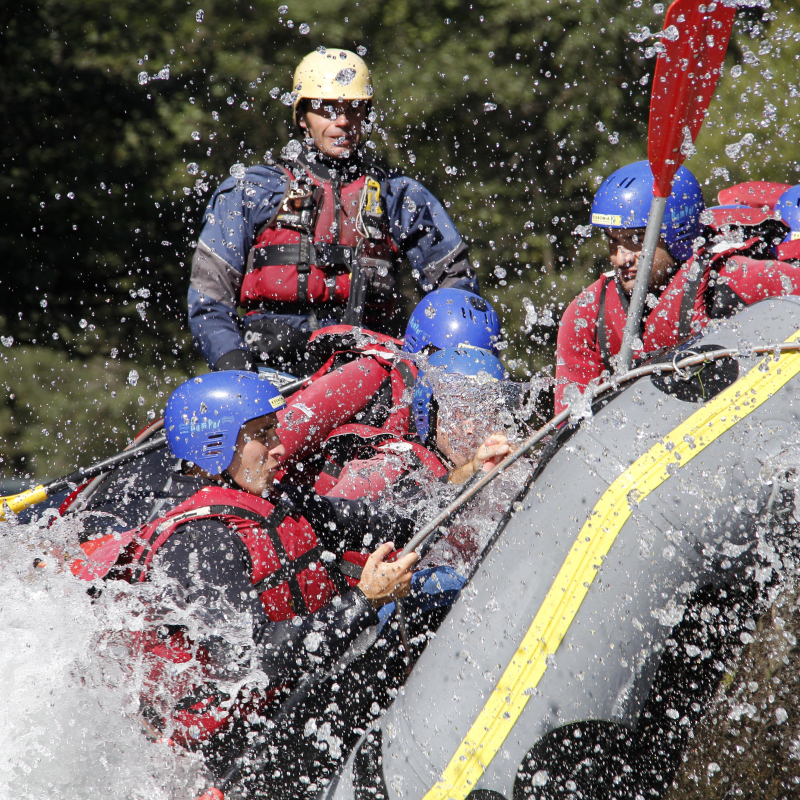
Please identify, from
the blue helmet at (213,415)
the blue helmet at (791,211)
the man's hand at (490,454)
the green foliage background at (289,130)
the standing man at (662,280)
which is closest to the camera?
the blue helmet at (213,415)

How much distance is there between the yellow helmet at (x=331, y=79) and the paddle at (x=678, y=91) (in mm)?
1739

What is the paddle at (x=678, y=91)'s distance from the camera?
263 centimetres

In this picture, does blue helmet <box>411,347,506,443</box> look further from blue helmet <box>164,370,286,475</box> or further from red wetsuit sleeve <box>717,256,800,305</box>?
red wetsuit sleeve <box>717,256,800,305</box>

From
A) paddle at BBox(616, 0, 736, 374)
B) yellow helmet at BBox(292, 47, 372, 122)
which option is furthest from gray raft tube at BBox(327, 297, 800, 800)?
yellow helmet at BBox(292, 47, 372, 122)

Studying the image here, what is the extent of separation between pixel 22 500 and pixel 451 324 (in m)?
1.97

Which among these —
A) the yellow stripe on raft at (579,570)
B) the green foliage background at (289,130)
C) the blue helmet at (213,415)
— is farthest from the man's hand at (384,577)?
the green foliage background at (289,130)

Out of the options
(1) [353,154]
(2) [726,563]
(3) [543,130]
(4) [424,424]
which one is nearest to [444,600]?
(4) [424,424]

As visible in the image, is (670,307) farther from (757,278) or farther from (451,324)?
(451,324)

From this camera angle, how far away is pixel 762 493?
2.51m

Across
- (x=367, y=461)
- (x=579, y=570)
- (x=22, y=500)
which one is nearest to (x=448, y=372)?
(x=367, y=461)

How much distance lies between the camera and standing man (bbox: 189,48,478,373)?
4.02 metres

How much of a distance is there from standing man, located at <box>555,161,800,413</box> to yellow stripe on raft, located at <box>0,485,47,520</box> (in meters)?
2.24

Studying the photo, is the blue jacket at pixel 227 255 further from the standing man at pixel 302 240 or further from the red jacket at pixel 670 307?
the red jacket at pixel 670 307

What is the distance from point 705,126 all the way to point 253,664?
23.9 ft
